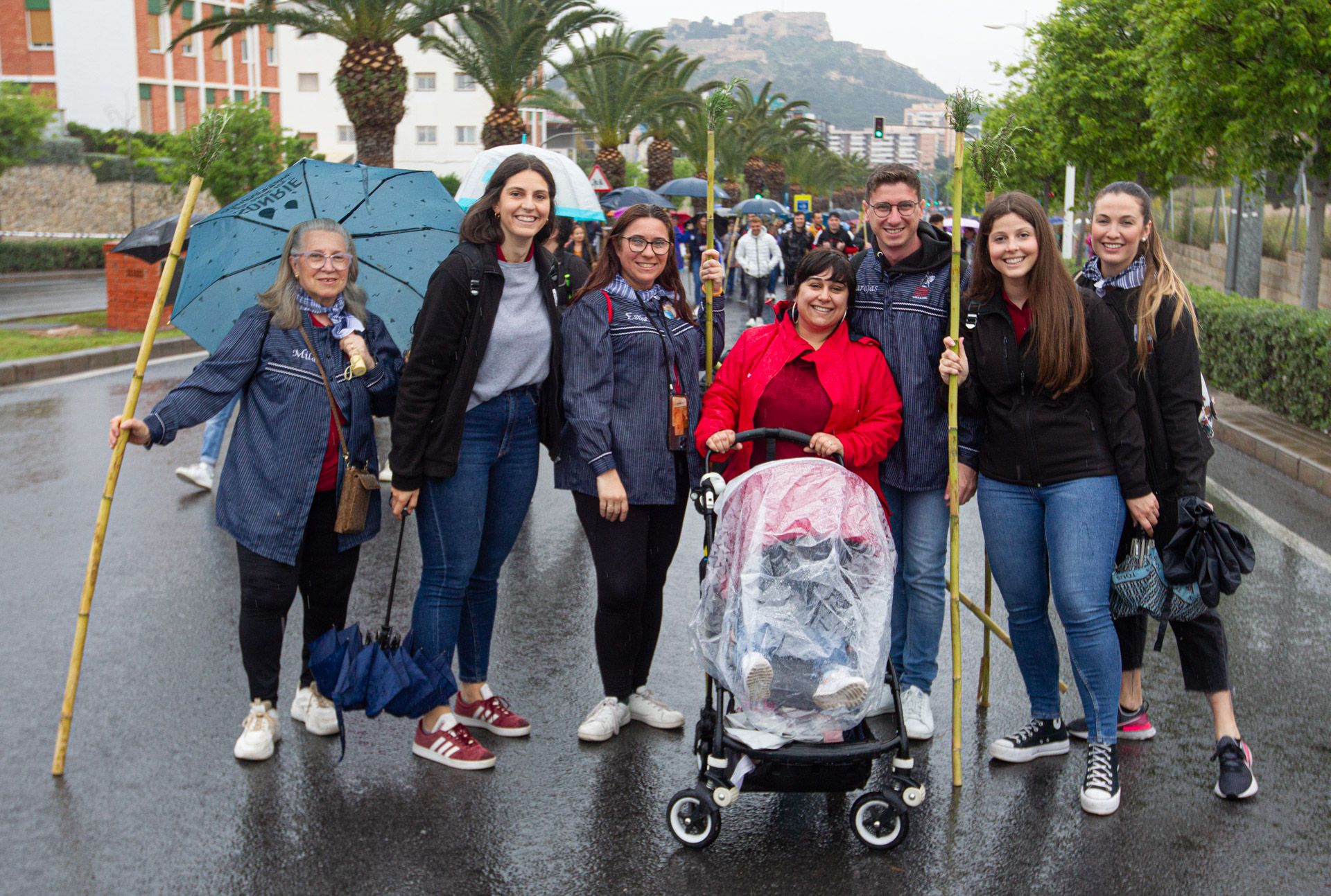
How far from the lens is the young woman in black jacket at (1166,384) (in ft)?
13.3

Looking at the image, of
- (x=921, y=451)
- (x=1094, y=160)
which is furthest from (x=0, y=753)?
(x=1094, y=160)

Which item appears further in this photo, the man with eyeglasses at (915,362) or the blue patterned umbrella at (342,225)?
the blue patterned umbrella at (342,225)

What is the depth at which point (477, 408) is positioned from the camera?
14.1 feet

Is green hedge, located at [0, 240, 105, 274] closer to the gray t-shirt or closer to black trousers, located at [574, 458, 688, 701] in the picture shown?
the gray t-shirt

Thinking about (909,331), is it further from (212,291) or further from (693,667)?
(212,291)

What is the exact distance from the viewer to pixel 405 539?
24.5 ft

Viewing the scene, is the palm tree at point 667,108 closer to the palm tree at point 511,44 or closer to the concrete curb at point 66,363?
the palm tree at point 511,44

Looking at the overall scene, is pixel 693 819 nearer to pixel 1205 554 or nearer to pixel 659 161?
pixel 1205 554

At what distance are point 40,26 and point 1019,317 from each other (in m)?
57.1

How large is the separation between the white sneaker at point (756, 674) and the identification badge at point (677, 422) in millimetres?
977


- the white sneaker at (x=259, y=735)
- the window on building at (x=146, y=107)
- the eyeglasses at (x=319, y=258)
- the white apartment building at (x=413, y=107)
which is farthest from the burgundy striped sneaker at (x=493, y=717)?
the white apartment building at (x=413, y=107)

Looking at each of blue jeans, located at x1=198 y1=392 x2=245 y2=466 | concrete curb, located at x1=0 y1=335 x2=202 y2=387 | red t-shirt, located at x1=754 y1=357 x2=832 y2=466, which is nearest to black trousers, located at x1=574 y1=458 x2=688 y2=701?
red t-shirt, located at x1=754 y1=357 x2=832 y2=466

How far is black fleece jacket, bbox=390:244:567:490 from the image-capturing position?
13.6 feet

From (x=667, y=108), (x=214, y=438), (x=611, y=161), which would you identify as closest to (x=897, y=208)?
(x=214, y=438)
